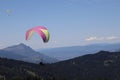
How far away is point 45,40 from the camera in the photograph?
77.8 metres

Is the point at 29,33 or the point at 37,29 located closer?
the point at 37,29

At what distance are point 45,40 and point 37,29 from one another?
12.3ft

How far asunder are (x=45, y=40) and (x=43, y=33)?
3369 millimetres

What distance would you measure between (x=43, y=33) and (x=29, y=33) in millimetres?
4446

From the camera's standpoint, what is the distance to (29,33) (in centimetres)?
8231

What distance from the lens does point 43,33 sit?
264 ft

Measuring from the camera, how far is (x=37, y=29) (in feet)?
251

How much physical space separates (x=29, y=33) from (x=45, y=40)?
684cm

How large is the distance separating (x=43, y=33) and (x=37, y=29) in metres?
4.32

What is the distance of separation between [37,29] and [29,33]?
653 centimetres
